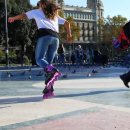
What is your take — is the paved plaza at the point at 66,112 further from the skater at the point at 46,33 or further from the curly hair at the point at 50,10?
the curly hair at the point at 50,10

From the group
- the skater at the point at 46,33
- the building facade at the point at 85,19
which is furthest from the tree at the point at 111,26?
the skater at the point at 46,33

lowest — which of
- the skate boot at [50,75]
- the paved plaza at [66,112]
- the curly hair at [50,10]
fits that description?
the paved plaza at [66,112]

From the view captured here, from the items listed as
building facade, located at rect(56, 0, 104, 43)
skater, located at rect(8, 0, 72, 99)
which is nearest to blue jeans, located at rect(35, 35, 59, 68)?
skater, located at rect(8, 0, 72, 99)

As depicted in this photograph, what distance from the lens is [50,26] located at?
7.64m

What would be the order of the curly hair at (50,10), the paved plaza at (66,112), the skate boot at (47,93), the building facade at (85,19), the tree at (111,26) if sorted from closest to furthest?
the paved plaza at (66,112), the skate boot at (47,93), the curly hair at (50,10), the tree at (111,26), the building facade at (85,19)

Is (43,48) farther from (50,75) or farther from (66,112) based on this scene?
(66,112)

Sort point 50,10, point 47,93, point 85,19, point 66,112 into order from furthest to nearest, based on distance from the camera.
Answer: point 85,19
point 50,10
point 47,93
point 66,112

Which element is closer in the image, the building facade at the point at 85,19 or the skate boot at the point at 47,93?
the skate boot at the point at 47,93

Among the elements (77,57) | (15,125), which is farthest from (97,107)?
(77,57)

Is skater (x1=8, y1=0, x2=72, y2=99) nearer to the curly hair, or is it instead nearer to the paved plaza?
the curly hair

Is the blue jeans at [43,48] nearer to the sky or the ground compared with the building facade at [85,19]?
nearer to the ground

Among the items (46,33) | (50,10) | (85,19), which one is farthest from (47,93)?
(85,19)

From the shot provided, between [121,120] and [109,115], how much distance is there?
391 mm

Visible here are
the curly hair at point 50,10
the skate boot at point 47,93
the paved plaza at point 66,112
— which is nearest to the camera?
the paved plaza at point 66,112
